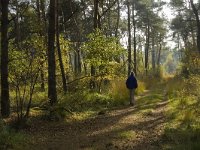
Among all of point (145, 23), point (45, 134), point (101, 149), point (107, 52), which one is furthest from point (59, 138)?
point (145, 23)

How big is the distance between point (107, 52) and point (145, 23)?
34.3m

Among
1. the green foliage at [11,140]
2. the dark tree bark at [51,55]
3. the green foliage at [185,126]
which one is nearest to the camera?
the green foliage at [11,140]

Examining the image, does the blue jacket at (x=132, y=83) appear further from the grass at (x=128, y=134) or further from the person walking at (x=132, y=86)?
the grass at (x=128, y=134)

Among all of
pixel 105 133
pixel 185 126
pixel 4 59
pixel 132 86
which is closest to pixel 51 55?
pixel 4 59

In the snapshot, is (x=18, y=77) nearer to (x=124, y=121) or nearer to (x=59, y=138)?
(x=59, y=138)

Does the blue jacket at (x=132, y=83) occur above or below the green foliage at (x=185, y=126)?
above

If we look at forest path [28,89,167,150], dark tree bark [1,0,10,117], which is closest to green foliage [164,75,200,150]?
forest path [28,89,167,150]

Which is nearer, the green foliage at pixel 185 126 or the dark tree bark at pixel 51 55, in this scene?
the green foliage at pixel 185 126

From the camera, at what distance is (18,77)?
11289mm

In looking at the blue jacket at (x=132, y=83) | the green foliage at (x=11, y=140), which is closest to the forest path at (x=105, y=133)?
the green foliage at (x=11, y=140)

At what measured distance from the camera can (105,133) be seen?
36.2 feet

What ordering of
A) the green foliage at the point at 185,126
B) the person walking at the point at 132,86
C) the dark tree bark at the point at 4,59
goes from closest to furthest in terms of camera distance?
the green foliage at the point at 185,126, the dark tree bark at the point at 4,59, the person walking at the point at 132,86

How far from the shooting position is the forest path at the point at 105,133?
9.47 m

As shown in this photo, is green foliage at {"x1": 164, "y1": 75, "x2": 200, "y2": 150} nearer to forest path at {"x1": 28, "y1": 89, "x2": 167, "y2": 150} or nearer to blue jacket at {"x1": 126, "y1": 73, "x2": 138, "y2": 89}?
forest path at {"x1": 28, "y1": 89, "x2": 167, "y2": 150}
